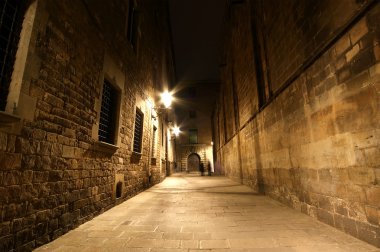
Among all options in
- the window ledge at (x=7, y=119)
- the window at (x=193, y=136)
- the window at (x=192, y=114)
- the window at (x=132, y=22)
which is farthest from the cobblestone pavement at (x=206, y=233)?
the window at (x=192, y=114)

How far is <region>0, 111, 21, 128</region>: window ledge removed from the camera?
196 centimetres

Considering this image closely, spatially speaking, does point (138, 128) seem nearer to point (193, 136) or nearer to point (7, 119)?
point (7, 119)

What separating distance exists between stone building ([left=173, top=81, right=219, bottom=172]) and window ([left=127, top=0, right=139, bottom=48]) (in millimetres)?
19681

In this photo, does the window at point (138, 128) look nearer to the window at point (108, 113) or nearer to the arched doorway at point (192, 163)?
the window at point (108, 113)

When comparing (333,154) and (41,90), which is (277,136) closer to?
(333,154)

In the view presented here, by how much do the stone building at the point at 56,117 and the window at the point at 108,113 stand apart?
2 cm

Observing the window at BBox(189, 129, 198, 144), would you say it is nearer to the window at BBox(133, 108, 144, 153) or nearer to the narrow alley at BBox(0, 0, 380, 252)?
the window at BBox(133, 108, 144, 153)

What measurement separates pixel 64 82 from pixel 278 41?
4.98 metres

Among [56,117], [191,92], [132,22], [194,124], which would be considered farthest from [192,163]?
[56,117]

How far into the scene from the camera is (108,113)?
4.98m

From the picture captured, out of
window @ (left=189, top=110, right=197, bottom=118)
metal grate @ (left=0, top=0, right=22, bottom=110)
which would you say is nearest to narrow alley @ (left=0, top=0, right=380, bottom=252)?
metal grate @ (left=0, top=0, right=22, bottom=110)

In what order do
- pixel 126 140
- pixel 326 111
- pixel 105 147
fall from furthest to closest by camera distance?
pixel 126 140 < pixel 105 147 < pixel 326 111

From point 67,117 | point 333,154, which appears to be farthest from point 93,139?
point 333,154

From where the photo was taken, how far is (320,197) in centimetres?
340
